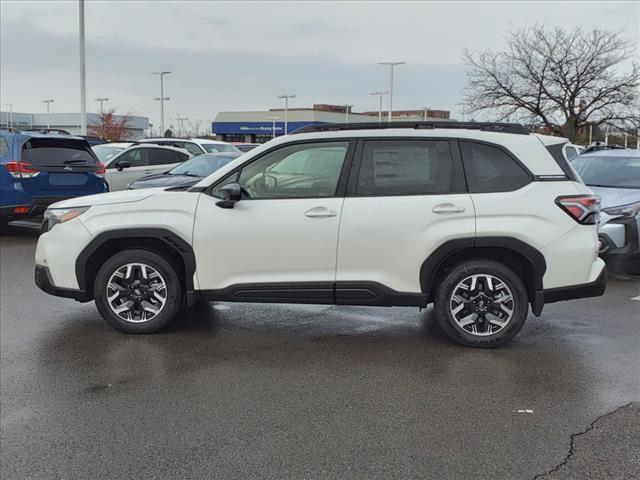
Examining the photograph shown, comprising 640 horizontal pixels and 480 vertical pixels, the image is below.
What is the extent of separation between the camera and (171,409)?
4023mm

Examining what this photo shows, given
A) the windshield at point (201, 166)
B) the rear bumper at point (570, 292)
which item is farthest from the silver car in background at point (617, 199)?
the windshield at point (201, 166)

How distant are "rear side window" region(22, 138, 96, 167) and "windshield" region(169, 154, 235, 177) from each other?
1716 millimetres

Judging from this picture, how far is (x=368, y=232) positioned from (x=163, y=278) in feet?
5.96

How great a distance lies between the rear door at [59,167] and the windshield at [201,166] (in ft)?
5.43

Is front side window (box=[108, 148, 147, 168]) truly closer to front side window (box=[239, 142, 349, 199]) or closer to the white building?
front side window (box=[239, 142, 349, 199])

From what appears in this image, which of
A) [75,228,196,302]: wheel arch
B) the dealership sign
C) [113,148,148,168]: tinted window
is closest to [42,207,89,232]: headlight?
[75,228,196,302]: wheel arch

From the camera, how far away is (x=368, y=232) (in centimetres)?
504

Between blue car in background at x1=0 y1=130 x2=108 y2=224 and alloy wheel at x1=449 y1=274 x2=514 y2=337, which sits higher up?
blue car in background at x1=0 y1=130 x2=108 y2=224

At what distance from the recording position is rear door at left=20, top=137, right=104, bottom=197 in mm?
10195

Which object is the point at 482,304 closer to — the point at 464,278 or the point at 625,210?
the point at 464,278

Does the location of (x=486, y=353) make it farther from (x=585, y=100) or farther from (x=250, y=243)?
(x=585, y=100)

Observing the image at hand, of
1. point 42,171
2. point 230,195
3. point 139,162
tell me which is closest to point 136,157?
point 139,162

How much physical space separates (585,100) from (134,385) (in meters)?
32.6

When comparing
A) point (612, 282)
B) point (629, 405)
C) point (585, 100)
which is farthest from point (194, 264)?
point (585, 100)
